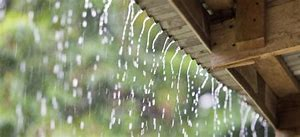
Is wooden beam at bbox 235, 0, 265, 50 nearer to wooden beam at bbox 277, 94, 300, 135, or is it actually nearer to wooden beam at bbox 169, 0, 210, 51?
wooden beam at bbox 169, 0, 210, 51

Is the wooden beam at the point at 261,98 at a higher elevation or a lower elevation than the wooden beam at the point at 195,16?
lower

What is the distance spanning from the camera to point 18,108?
5.79 m

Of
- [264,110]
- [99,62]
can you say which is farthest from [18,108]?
[264,110]

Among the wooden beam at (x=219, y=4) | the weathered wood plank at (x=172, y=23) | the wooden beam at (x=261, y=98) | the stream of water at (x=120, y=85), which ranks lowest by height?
the wooden beam at (x=261, y=98)

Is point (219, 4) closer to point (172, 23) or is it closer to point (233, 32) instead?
point (233, 32)

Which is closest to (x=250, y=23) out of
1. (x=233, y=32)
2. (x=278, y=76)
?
(x=233, y=32)

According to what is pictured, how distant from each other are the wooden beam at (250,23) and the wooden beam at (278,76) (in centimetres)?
38

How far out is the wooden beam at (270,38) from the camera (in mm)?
2451

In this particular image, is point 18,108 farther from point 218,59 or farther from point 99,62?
point 218,59

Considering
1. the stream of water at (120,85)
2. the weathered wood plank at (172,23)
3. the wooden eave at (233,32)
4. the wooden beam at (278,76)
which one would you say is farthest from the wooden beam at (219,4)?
the stream of water at (120,85)

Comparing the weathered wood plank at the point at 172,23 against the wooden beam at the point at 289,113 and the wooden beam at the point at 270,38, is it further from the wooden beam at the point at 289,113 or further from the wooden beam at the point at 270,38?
the wooden beam at the point at 289,113

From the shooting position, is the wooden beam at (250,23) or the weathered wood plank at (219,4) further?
the weathered wood plank at (219,4)

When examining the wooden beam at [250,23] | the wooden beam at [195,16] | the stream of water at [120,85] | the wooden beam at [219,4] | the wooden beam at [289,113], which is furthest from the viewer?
the stream of water at [120,85]

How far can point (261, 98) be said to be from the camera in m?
3.20
